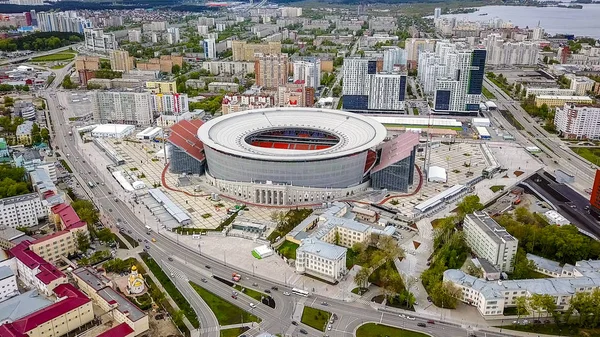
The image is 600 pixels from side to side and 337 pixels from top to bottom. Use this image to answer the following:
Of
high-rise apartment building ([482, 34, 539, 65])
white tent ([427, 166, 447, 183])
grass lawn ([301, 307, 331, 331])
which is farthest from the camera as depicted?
high-rise apartment building ([482, 34, 539, 65])

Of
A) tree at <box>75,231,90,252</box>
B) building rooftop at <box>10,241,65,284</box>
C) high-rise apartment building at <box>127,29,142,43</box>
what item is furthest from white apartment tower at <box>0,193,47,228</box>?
high-rise apartment building at <box>127,29,142,43</box>

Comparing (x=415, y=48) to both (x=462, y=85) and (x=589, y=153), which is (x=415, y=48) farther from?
(x=589, y=153)

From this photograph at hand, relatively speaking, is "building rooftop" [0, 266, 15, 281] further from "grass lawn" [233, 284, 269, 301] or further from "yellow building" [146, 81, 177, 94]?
"yellow building" [146, 81, 177, 94]

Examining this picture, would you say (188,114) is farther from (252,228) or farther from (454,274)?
(454,274)

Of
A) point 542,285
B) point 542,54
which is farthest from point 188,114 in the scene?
point 542,54

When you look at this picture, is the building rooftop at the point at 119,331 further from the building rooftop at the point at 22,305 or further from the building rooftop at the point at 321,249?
Result: the building rooftop at the point at 321,249

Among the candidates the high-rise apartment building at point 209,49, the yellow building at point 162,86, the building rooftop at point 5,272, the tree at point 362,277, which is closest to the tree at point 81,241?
the building rooftop at point 5,272
